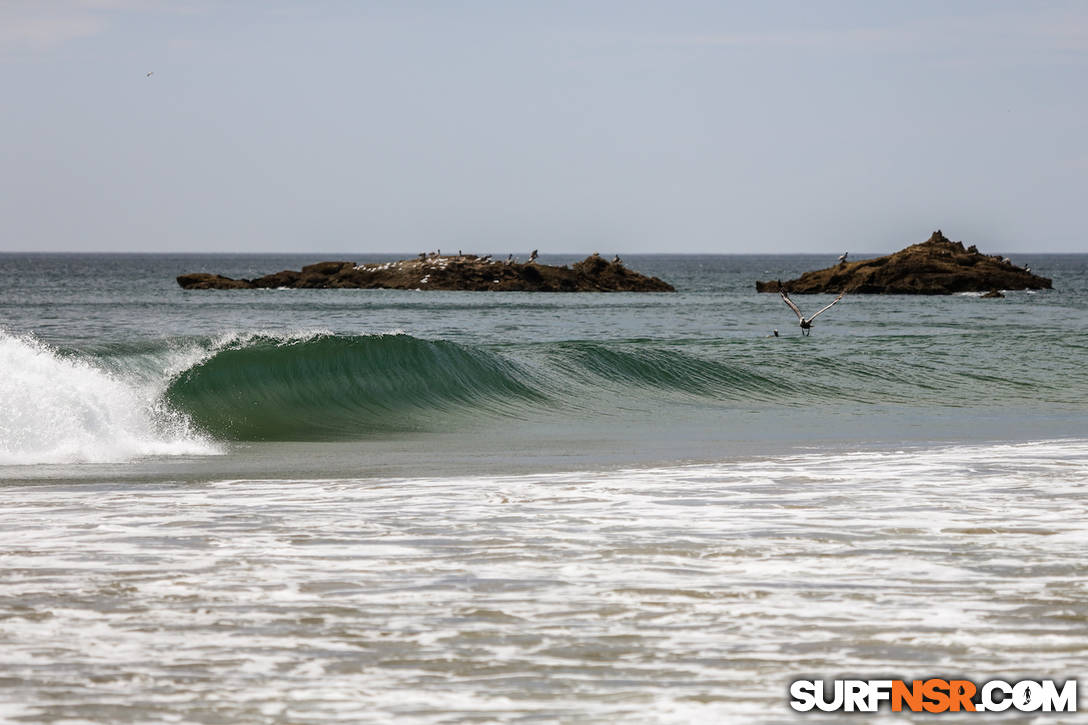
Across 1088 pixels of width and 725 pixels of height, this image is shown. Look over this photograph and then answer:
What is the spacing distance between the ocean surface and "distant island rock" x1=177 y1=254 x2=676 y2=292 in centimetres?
6545

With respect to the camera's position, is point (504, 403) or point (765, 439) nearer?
point (765, 439)

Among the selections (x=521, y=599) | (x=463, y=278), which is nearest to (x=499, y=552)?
(x=521, y=599)

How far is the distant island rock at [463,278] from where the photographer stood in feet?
281

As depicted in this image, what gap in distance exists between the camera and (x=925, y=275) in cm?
8319

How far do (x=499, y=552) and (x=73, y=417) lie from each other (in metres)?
7.83

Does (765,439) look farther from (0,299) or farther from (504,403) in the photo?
(0,299)

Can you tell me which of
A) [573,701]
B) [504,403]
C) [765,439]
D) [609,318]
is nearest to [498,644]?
[573,701]

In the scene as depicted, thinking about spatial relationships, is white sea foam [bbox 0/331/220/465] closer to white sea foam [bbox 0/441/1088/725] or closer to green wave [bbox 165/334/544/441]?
green wave [bbox 165/334/544/441]

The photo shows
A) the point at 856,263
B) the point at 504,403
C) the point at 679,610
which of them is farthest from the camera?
the point at 856,263

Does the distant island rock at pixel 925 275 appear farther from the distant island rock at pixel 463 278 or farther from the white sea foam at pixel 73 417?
the white sea foam at pixel 73 417

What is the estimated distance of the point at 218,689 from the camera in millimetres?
5008

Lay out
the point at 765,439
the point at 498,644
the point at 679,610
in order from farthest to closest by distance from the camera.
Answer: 1. the point at 765,439
2. the point at 679,610
3. the point at 498,644

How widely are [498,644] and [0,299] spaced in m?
70.3

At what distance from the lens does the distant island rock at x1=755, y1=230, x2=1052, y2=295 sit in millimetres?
82500
